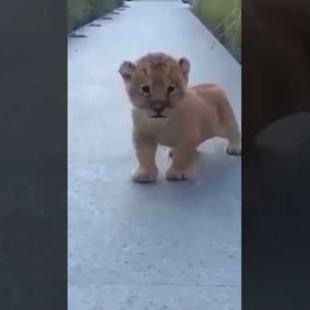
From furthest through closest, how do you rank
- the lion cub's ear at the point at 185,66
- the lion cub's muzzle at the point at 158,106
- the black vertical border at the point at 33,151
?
1. the lion cub's muzzle at the point at 158,106
2. the lion cub's ear at the point at 185,66
3. the black vertical border at the point at 33,151

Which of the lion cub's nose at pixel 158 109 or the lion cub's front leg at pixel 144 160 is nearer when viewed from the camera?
the lion cub's front leg at pixel 144 160

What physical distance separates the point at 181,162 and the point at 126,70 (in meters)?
0.21

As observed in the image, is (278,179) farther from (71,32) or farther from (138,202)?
(71,32)

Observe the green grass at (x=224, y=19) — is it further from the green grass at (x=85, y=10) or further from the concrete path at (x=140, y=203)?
the green grass at (x=85, y=10)

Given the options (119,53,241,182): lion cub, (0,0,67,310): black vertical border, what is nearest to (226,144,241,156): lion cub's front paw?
(119,53,241,182): lion cub

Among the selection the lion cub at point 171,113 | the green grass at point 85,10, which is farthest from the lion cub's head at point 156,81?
the green grass at point 85,10

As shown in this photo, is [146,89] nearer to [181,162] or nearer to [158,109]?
[158,109]

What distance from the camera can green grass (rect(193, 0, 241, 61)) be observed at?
1.49 meters

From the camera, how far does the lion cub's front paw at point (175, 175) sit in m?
1.57

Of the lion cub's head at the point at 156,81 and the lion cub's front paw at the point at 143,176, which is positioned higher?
the lion cub's head at the point at 156,81

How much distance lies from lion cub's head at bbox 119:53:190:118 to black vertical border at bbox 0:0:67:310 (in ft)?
0.56

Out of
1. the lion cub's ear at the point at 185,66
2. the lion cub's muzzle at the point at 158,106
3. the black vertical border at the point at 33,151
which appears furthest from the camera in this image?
the lion cub's muzzle at the point at 158,106

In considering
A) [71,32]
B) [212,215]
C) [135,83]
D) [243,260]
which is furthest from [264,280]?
[71,32]

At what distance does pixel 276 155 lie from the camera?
1.49m
